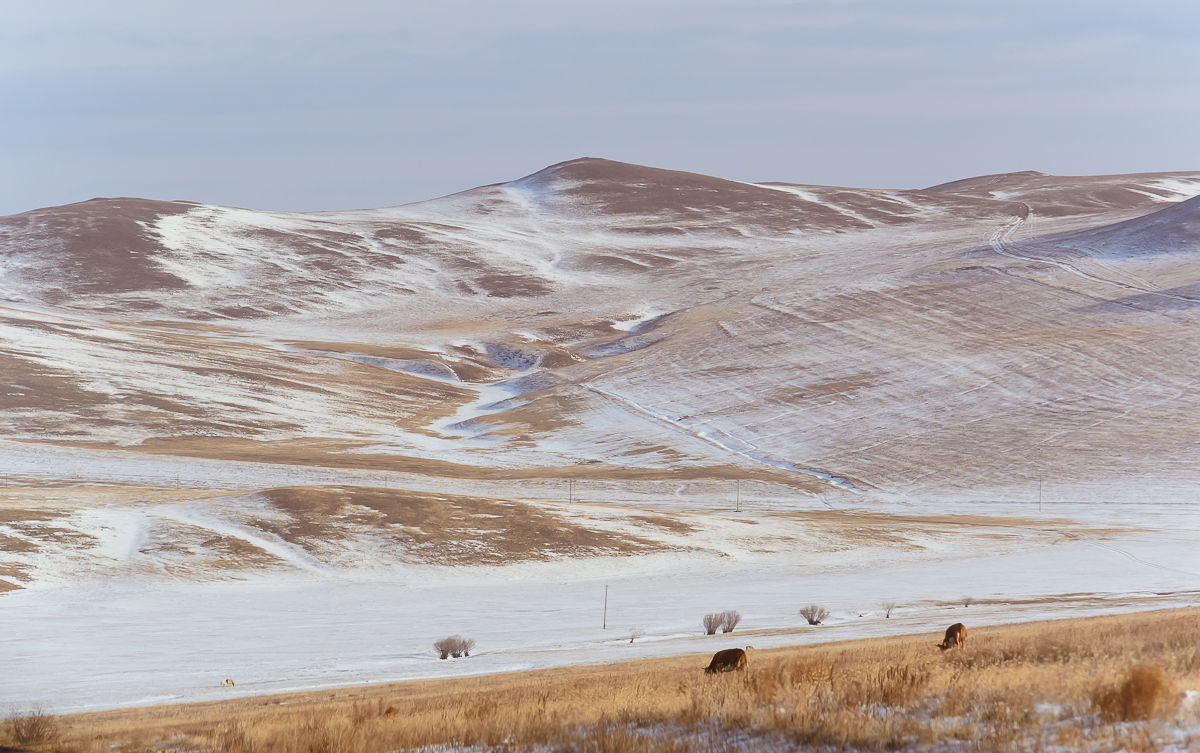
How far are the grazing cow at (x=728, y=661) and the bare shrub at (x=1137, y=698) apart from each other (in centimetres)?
734

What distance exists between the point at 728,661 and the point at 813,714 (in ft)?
22.1

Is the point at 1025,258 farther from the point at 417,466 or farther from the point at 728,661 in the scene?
the point at 728,661

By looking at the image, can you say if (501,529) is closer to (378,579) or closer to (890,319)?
(378,579)

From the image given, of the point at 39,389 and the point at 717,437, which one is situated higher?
the point at 39,389

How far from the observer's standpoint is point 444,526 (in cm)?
4616

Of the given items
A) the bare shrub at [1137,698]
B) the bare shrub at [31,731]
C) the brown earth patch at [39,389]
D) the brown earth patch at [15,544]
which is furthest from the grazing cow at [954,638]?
Result: the brown earth patch at [39,389]

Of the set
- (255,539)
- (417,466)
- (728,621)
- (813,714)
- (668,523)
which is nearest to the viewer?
(813,714)

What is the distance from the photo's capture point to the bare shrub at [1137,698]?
832cm

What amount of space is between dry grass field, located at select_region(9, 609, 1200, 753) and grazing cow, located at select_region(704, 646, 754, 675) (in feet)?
1.17

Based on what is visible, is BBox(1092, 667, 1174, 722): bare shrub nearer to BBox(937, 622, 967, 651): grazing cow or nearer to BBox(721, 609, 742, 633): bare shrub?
BBox(937, 622, 967, 651): grazing cow

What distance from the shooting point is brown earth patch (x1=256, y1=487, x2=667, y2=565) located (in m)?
43.9

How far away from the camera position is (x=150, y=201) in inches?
7077

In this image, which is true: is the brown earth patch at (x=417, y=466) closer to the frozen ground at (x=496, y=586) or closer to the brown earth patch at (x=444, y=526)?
the frozen ground at (x=496, y=586)

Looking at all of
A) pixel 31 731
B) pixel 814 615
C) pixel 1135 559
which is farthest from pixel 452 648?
pixel 1135 559
